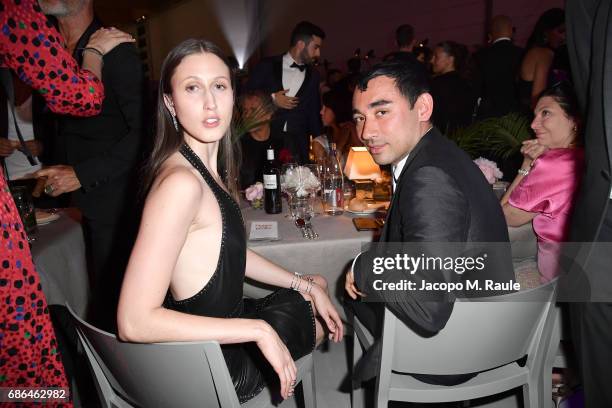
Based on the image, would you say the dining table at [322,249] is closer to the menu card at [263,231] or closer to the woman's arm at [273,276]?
the menu card at [263,231]

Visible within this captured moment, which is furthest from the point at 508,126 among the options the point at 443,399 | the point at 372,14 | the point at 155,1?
the point at 155,1

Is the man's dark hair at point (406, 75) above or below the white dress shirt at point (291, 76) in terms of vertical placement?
below

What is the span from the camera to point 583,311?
127cm

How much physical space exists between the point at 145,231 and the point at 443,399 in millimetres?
1109

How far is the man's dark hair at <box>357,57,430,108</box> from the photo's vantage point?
1.47 meters

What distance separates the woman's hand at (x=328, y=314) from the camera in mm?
1548

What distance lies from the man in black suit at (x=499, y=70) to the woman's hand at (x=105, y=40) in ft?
12.4

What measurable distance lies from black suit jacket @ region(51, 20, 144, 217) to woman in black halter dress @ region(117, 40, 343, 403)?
71 cm

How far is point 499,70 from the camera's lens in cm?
430

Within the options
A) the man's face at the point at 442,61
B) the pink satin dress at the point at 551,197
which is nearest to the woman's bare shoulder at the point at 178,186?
the pink satin dress at the point at 551,197

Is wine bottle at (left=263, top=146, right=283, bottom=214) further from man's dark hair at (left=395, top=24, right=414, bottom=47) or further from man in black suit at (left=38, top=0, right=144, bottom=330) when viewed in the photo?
man's dark hair at (left=395, top=24, right=414, bottom=47)

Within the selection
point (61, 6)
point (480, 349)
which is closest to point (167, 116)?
point (61, 6)

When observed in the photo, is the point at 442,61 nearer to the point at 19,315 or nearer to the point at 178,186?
the point at 178,186

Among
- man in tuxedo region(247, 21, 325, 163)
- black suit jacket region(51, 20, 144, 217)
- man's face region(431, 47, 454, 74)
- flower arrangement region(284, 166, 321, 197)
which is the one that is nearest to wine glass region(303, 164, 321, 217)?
flower arrangement region(284, 166, 321, 197)
